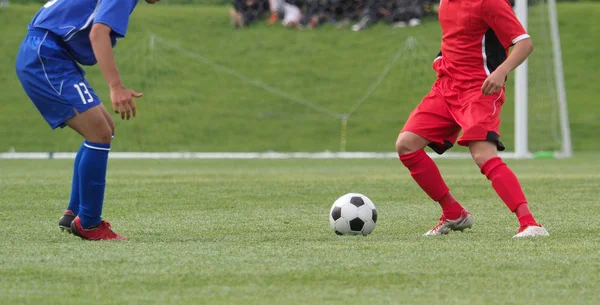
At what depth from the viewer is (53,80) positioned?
6.95 m

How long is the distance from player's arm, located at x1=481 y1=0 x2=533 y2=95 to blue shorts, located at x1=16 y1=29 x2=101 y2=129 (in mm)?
2560

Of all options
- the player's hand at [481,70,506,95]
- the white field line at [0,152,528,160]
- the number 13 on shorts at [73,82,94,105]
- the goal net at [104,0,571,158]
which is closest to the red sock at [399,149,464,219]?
the player's hand at [481,70,506,95]

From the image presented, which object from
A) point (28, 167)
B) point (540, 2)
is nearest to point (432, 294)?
point (28, 167)

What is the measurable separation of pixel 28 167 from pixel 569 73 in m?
16.0

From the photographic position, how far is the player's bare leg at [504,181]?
696 cm

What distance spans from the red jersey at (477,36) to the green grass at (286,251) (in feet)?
3.62

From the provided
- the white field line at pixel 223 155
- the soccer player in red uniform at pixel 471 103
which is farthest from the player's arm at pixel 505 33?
the white field line at pixel 223 155

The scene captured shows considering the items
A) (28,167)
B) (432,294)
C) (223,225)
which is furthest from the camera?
(28,167)

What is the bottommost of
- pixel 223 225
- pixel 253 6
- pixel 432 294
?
pixel 253 6

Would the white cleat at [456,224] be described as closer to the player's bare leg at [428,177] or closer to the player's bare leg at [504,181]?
the player's bare leg at [428,177]

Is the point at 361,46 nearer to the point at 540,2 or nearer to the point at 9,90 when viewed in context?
the point at 540,2

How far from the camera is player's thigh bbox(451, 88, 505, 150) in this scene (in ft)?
22.9

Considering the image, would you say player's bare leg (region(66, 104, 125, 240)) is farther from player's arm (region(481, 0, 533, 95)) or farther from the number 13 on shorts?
player's arm (region(481, 0, 533, 95))

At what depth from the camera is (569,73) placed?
27.9 meters
